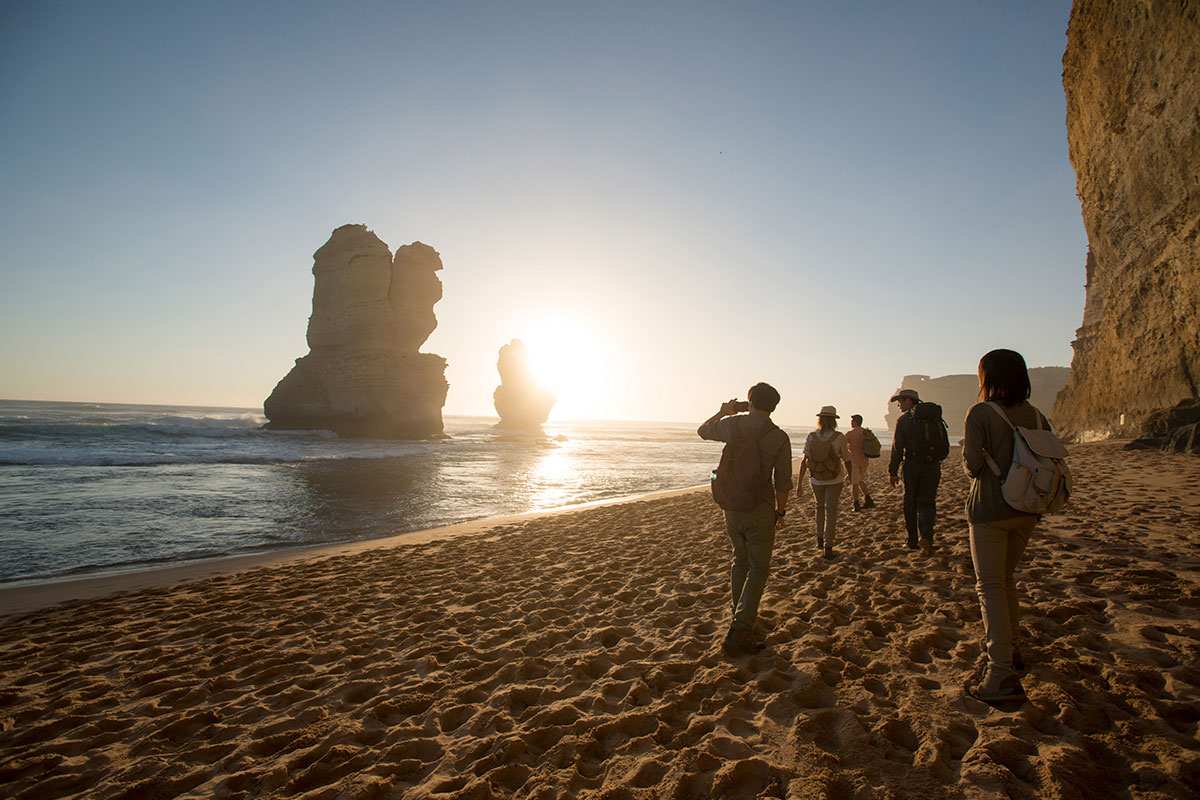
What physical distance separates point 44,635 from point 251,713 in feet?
11.7

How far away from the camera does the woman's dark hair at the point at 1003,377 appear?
3016mm

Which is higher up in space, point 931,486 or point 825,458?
point 825,458

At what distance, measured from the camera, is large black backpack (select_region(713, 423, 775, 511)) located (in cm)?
382

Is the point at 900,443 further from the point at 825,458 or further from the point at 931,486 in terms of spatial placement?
the point at 825,458

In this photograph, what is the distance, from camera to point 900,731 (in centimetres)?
272

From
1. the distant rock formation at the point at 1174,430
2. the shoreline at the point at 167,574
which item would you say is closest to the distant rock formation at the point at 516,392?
the shoreline at the point at 167,574

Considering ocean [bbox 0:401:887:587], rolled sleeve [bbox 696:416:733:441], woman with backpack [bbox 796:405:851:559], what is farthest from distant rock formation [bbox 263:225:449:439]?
rolled sleeve [bbox 696:416:733:441]

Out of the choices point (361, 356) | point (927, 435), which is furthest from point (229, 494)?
point (361, 356)

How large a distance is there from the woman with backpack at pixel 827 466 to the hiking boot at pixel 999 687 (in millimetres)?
3476

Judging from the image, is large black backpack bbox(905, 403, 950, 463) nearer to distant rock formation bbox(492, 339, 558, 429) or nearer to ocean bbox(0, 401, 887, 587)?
ocean bbox(0, 401, 887, 587)

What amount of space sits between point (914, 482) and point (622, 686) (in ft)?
16.4

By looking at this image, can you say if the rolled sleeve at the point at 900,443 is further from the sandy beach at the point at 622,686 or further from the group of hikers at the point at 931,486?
the sandy beach at the point at 622,686

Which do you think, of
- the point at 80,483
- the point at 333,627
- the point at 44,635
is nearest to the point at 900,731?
the point at 333,627

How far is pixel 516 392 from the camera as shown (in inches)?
2827
